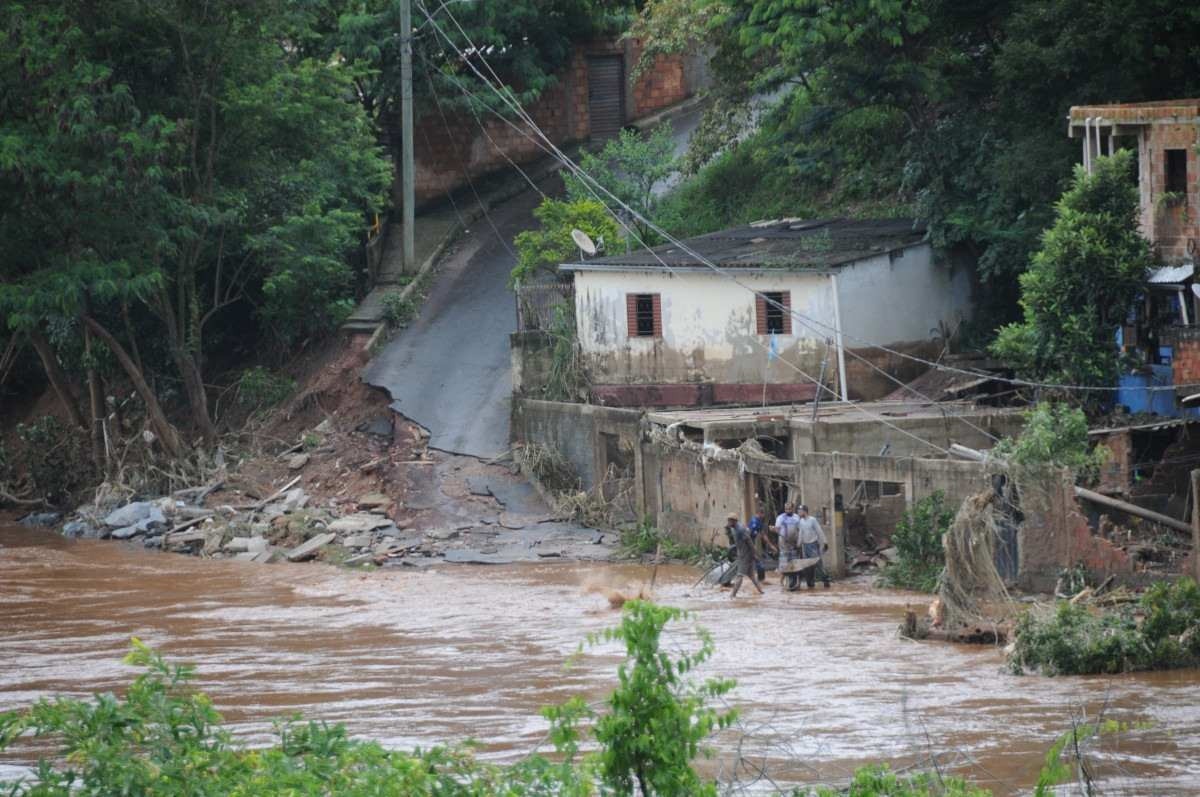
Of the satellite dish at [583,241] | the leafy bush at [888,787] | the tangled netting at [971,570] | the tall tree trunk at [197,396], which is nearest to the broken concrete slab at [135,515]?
the tall tree trunk at [197,396]

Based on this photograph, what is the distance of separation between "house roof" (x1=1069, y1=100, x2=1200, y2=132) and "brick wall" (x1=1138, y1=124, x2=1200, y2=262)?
0.16 m

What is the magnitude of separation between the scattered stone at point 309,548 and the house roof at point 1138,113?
14675mm

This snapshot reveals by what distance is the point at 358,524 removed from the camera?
29781mm

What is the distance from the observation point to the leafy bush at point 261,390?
36.5 m

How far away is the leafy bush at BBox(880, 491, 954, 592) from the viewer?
22766 mm

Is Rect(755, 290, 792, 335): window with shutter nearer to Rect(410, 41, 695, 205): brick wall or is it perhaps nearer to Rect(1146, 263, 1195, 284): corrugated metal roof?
Rect(1146, 263, 1195, 284): corrugated metal roof

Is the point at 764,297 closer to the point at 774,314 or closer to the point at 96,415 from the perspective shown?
the point at 774,314

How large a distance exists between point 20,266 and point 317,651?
14403 mm

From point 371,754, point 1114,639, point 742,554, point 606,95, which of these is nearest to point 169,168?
point 742,554

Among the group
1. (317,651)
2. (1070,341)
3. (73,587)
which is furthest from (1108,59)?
(73,587)

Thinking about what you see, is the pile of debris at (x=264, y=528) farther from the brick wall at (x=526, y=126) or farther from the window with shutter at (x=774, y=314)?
the brick wall at (x=526, y=126)

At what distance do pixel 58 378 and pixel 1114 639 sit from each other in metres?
25.2

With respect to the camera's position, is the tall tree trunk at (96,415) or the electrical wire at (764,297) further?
the tall tree trunk at (96,415)

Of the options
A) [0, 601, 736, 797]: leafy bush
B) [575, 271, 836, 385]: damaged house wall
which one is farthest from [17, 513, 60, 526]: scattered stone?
[0, 601, 736, 797]: leafy bush
